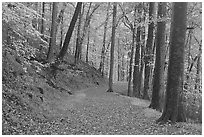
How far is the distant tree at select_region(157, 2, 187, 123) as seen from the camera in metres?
10.0

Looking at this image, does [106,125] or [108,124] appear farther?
[108,124]

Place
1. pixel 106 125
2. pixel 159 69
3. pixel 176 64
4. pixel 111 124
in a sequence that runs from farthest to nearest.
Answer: pixel 159 69 → pixel 111 124 → pixel 106 125 → pixel 176 64

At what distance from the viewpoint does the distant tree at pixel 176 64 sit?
10.0 meters

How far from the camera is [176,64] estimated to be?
33.0 feet

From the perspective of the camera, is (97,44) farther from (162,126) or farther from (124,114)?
(162,126)

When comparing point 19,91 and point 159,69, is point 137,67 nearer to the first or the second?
point 159,69

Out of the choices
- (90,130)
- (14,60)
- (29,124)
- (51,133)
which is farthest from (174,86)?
(14,60)

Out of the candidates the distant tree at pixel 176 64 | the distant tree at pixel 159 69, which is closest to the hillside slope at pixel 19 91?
the distant tree at pixel 176 64

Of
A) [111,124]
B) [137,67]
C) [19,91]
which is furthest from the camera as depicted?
[137,67]

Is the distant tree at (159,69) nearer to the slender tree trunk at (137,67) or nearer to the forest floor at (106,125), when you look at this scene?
the forest floor at (106,125)

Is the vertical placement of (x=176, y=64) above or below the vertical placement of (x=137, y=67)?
above

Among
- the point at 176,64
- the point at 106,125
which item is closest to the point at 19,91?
the point at 106,125

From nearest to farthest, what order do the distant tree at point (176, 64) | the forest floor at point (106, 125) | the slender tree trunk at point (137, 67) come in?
the forest floor at point (106, 125)
the distant tree at point (176, 64)
the slender tree trunk at point (137, 67)

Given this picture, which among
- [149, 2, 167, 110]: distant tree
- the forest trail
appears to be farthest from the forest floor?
[149, 2, 167, 110]: distant tree
